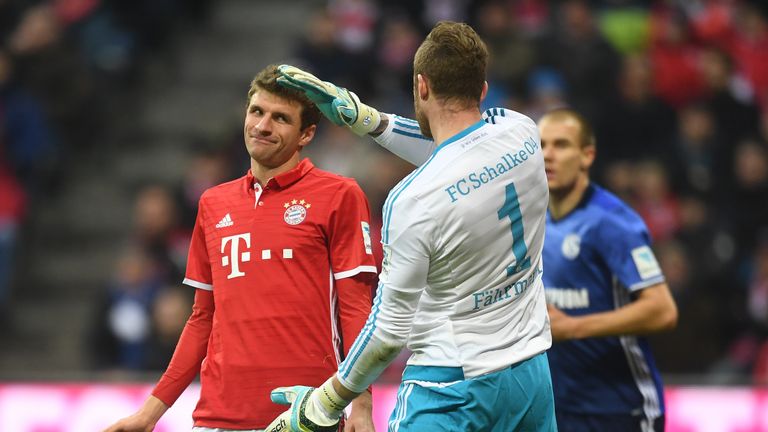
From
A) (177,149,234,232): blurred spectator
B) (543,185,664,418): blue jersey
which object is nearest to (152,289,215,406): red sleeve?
(543,185,664,418): blue jersey

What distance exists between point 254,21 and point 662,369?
7.49 meters

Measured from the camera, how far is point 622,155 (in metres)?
11.8

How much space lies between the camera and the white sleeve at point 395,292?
4215 millimetres

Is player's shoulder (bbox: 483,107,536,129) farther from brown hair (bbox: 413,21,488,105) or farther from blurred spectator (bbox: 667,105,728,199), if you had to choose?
blurred spectator (bbox: 667,105,728,199)

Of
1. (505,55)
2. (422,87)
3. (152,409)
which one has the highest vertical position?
(505,55)

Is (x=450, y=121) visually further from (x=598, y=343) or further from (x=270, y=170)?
(x=598, y=343)

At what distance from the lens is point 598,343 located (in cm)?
591

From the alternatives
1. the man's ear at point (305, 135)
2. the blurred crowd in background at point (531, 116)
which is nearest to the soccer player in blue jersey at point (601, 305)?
the man's ear at point (305, 135)

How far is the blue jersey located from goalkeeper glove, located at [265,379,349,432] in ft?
5.96

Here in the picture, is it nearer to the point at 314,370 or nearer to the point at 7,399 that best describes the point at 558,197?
the point at 314,370

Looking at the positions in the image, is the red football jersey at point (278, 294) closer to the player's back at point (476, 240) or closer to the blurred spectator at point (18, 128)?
the player's back at point (476, 240)

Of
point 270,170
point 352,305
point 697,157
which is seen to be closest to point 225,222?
point 270,170

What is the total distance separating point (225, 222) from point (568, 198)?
1.90m

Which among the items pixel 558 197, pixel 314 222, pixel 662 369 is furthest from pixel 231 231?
pixel 662 369
